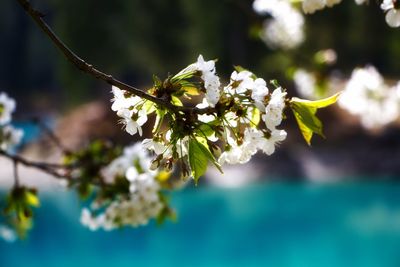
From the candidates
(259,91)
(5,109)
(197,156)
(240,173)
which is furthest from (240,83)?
(240,173)

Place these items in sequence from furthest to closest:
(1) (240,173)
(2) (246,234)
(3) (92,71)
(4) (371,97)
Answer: (1) (240,173)
(2) (246,234)
(4) (371,97)
(3) (92,71)

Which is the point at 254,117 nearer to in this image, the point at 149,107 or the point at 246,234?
the point at 149,107

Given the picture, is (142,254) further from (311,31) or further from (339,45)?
(339,45)

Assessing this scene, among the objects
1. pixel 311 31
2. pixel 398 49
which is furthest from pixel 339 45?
pixel 398 49

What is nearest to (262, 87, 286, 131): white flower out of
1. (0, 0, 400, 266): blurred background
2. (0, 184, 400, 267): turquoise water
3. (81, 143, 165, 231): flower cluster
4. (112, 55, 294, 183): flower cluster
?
(112, 55, 294, 183): flower cluster

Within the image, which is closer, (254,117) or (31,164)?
(254,117)

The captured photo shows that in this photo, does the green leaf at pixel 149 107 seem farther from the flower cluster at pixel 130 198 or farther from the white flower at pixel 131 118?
the flower cluster at pixel 130 198

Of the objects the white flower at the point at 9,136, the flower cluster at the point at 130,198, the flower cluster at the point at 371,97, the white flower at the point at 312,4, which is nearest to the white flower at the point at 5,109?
the white flower at the point at 9,136
